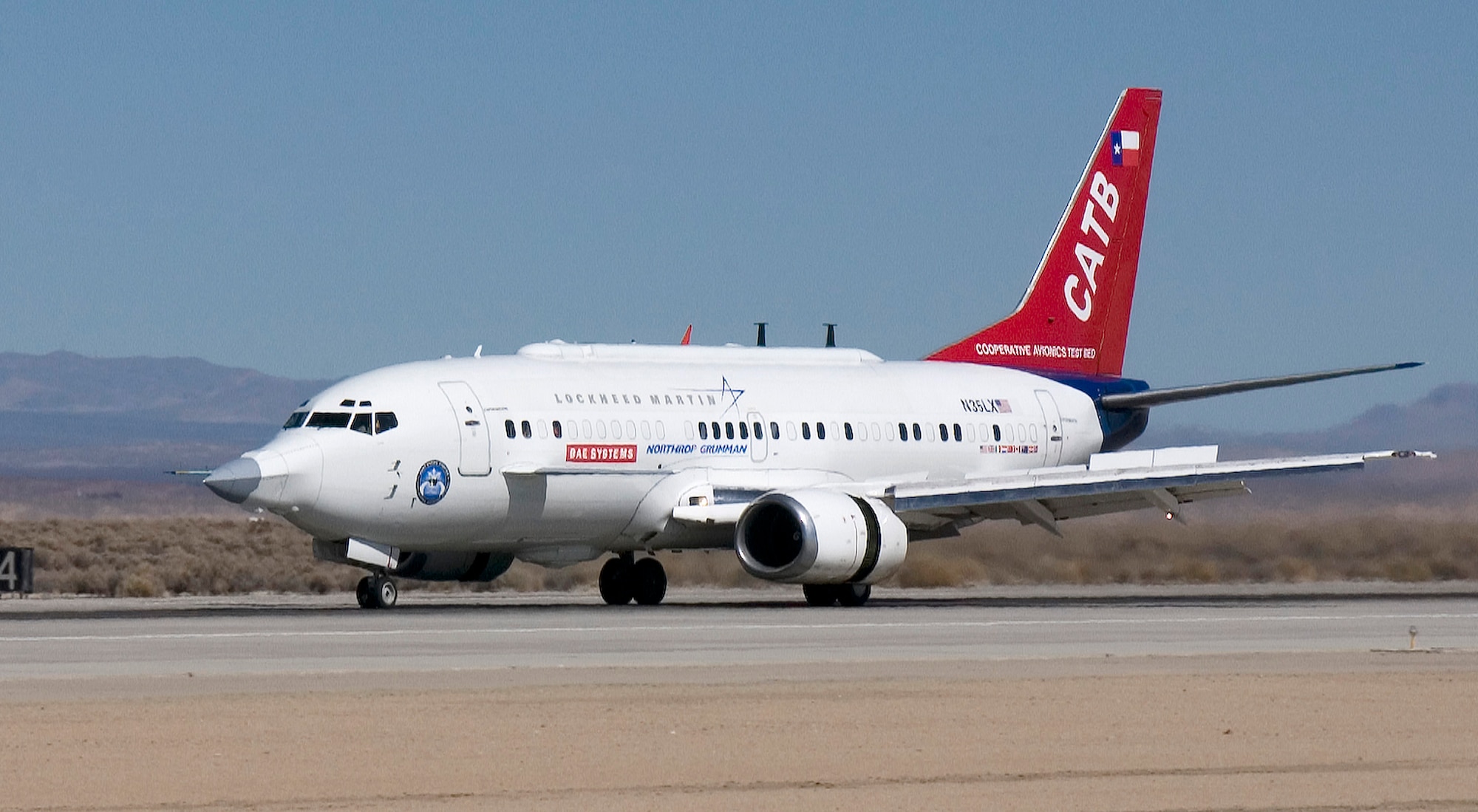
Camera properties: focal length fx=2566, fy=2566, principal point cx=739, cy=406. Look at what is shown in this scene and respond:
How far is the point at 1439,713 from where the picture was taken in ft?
62.7

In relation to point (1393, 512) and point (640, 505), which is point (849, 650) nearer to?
point (640, 505)

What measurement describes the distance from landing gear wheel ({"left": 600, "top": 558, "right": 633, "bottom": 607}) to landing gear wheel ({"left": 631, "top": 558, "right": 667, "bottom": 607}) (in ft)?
0.43

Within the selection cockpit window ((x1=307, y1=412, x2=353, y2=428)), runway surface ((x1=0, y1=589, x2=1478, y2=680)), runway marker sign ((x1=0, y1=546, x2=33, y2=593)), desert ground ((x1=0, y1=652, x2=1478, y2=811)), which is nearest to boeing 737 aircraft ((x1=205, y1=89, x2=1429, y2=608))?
cockpit window ((x1=307, y1=412, x2=353, y2=428))

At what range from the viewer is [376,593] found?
35.9 meters

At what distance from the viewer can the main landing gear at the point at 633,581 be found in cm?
3969

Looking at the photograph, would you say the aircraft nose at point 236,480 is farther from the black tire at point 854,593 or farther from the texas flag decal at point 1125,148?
the texas flag decal at point 1125,148

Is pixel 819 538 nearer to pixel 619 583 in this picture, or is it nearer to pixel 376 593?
pixel 619 583


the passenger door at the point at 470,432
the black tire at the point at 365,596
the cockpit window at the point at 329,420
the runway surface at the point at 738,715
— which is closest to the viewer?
the runway surface at the point at 738,715

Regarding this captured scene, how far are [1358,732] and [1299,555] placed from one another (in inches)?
1231

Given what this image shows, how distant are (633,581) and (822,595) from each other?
3.44 meters

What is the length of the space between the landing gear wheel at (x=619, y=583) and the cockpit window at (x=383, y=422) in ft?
18.8

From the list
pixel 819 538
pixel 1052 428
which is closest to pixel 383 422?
pixel 819 538

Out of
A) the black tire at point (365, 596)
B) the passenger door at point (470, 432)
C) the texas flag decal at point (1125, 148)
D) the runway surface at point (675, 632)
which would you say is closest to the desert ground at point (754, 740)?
the runway surface at point (675, 632)

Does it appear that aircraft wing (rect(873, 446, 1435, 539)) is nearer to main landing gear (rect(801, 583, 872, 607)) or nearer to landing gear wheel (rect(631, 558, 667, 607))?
main landing gear (rect(801, 583, 872, 607))
